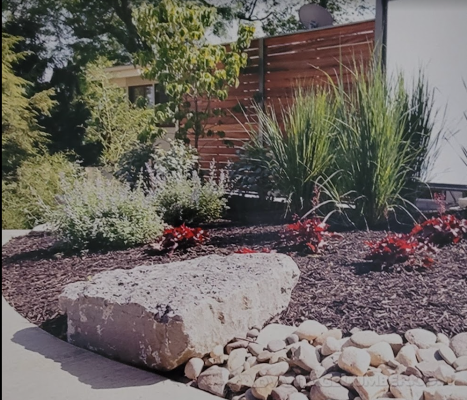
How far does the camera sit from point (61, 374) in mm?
2148

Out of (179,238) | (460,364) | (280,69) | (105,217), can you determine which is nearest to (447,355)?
(460,364)

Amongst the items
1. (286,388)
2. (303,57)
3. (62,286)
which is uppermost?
(303,57)

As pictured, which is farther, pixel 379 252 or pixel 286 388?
pixel 379 252

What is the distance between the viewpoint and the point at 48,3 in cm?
206

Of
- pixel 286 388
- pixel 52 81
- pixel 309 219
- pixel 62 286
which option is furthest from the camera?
pixel 309 219

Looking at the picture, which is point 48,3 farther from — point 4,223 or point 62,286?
point 62,286

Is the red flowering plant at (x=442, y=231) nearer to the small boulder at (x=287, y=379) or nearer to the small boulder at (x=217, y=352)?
the small boulder at (x=287, y=379)

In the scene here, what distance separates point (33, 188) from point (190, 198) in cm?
63

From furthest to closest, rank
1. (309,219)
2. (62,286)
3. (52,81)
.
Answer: (309,219) < (62,286) < (52,81)

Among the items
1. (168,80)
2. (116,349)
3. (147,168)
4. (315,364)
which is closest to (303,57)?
(168,80)

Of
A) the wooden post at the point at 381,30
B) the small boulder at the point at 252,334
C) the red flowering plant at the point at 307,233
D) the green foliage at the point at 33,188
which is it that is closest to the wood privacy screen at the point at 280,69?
the wooden post at the point at 381,30

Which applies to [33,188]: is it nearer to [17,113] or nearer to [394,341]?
[17,113]

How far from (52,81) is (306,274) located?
1297 millimetres

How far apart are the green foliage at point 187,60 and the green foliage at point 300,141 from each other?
0.24 meters
